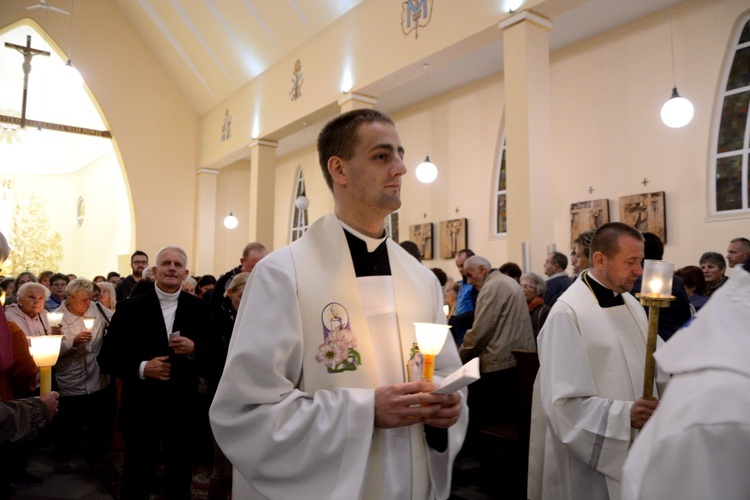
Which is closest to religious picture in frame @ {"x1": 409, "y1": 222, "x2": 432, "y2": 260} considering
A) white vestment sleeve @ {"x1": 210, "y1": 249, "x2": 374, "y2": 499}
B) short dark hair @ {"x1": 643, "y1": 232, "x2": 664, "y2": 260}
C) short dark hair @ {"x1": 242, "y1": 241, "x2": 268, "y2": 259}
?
short dark hair @ {"x1": 242, "y1": 241, "x2": 268, "y2": 259}

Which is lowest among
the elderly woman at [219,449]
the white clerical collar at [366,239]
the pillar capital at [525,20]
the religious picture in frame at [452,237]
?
the elderly woman at [219,449]

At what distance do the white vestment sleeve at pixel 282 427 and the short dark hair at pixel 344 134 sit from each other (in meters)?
0.66

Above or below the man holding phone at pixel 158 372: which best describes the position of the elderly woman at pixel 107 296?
above

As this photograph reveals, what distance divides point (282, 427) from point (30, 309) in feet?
13.2

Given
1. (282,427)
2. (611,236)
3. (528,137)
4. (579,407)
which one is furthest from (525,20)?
(282,427)

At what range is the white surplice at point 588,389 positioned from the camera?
2.28 metres

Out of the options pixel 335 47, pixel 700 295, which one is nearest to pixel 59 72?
pixel 335 47

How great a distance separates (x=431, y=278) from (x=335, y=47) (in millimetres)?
9122

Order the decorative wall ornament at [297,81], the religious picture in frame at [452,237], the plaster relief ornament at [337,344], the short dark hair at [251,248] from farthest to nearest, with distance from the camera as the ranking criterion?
the decorative wall ornament at [297,81]
the religious picture in frame at [452,237]
the short dark hair at [251,248]
the plaster relief ornament at [337,344]

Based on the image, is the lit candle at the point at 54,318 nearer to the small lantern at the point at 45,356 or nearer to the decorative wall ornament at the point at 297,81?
the small lantern at the point at 45,356

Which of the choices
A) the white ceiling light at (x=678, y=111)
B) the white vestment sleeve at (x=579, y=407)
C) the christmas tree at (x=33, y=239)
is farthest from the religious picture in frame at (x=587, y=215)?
the christmas tree at (x=33, y=239)

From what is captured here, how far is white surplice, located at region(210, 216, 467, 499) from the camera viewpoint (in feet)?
4.98

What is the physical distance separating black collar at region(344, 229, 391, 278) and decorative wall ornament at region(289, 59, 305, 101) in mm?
10091

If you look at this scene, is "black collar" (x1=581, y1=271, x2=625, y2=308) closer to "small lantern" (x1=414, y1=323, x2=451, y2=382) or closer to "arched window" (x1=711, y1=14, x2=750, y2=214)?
"small lantern" (x1=414, y1=323, x2=451, y2=382)
